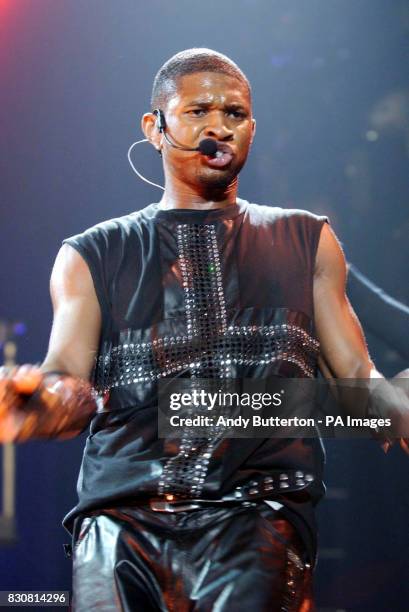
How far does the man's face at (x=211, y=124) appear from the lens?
7.02 feet

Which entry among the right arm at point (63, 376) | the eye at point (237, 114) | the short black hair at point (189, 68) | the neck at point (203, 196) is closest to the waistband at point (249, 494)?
the right arm at point (63, 376)

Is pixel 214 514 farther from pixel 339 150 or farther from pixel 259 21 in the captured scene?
pixel 259 21

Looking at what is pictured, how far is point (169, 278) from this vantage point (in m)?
2.06

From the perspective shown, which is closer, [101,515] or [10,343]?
[101,515]

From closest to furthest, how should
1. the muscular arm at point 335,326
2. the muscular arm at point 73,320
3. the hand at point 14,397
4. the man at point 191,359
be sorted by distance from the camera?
the hand at point 14,397 < the man at point 191,359 < the muscular arm at point 73,320 < the muscular arm at point 335,326

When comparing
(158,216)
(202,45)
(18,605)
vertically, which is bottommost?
(18,605)

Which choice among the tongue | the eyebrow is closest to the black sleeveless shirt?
the tongue

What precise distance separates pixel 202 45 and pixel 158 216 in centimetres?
93

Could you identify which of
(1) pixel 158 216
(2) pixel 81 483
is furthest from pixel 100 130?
(2) pixel 81 483

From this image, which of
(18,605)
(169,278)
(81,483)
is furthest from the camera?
(18,605)

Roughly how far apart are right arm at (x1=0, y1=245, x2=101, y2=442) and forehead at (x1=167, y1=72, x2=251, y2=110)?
17.8 inches

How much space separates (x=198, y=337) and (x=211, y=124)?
50 centimetres

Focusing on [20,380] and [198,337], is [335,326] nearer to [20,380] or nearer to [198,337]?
[198,337]

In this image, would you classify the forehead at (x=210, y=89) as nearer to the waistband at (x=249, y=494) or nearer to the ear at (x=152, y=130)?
the ear at (x=152, y=130)
